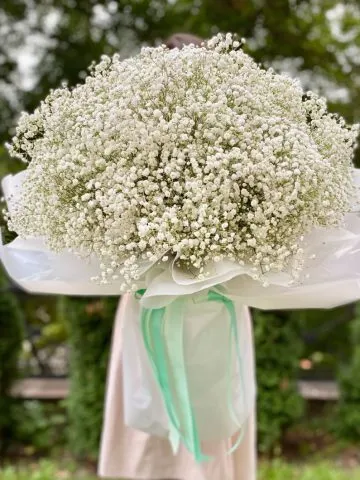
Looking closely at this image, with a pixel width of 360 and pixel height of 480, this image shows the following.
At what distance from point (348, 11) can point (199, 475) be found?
4.03 metres

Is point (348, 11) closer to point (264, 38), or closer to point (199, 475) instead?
point (264, 38)

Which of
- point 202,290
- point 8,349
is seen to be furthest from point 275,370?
point 202,290

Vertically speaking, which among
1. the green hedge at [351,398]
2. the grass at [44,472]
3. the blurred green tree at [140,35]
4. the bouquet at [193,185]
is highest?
the blurred green tree at [140,35]

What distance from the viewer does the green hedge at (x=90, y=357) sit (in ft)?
12.6

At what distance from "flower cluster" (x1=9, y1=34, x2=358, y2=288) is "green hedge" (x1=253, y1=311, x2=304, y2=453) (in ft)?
7.88

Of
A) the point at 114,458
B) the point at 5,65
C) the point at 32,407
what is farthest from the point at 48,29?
the point at 114,458

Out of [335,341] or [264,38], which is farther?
[335,341]

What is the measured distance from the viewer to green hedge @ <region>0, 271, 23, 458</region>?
13.3 feet

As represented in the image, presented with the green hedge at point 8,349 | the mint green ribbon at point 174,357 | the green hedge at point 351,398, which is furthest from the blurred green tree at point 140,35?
the mint green ribbon at point 174,357

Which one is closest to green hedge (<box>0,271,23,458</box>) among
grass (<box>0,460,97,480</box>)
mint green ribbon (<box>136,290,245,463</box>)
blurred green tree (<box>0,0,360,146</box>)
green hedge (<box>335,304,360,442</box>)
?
grass (<box>0,460,97,480</box>)

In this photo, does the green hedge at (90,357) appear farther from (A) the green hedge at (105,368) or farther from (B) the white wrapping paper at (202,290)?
(B) the white wrapping paper at (202,290)

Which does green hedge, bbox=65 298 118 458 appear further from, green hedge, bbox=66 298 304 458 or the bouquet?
the bouquet

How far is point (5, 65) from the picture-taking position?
4926 mm

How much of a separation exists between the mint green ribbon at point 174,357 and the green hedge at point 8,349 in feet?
7.73
